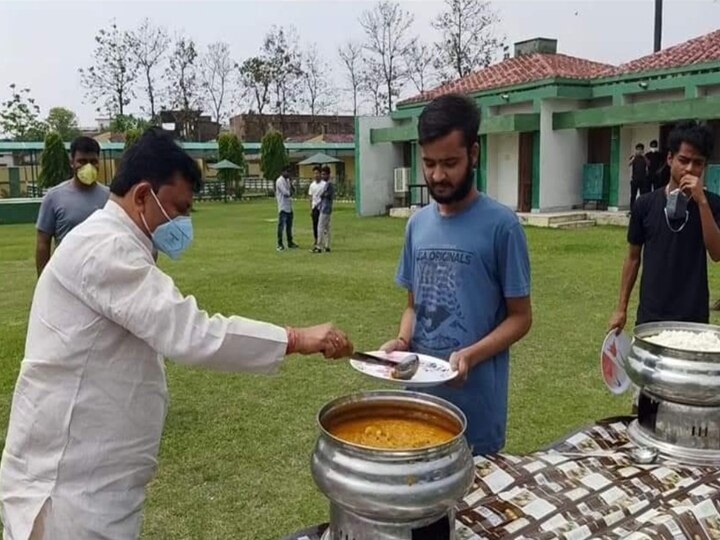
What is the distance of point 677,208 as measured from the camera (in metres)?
3.24

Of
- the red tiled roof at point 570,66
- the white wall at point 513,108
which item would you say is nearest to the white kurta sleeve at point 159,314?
the red tiled roof at point 570,66

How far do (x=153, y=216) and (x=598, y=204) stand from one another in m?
17.0

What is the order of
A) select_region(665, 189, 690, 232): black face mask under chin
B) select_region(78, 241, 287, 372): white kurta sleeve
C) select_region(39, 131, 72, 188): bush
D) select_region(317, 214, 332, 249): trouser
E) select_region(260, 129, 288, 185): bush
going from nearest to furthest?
select_region(78, 241, 287, 372): white kurta sleeve
select_region(665, 189, 690, 232): black face mask under chin
select_region(317, 214, 332, 249): trouser
select_region(39, 131, 72, 188): bush
select_region(260, 129, 288, 185): bush

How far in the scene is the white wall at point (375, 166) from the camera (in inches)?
869

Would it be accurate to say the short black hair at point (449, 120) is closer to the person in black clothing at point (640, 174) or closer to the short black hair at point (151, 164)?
the short black hair at point (151, 164)

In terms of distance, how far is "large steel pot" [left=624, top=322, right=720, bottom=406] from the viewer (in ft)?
6.84

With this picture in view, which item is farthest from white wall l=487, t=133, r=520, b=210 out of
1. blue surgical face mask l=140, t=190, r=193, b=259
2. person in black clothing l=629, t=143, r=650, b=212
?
blue surgical face mask l=140, t=190, r=193, b=259

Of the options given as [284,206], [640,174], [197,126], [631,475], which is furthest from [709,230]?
[197,126]

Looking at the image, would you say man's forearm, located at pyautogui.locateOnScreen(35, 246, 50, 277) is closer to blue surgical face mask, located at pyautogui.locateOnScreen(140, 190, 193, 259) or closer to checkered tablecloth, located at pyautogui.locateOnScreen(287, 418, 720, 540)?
blue surgical face mask, located at pyautogui.locateOnScreen(140, 190, 193, 259)

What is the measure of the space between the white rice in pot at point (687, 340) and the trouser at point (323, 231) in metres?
10.9

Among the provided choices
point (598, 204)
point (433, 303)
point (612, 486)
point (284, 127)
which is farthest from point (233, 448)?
point (284, 127)

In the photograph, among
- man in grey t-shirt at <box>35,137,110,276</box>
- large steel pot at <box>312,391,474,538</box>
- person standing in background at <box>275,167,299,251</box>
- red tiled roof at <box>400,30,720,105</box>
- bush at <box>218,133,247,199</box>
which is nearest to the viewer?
large steel pot at <box>312,391,474,538</box>

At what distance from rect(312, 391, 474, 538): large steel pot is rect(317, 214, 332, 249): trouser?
11.7 meters

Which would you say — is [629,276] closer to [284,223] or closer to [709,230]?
[709,230]
